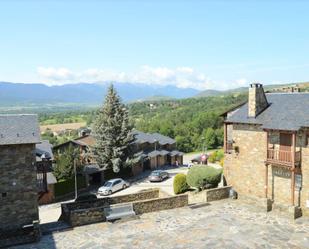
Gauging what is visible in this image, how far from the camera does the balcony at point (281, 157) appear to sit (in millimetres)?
21594

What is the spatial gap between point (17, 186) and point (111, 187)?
55.6ft

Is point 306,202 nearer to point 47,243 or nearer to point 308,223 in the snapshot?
point 308,223

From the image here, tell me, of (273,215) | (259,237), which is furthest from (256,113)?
(259,237)

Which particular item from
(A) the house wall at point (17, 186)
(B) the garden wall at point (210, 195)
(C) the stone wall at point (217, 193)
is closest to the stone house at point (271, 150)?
(C) the stone wall at point (217, 193)

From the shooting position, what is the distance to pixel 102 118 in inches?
1630

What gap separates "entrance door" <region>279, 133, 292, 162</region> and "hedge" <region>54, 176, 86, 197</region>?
73.8 feet

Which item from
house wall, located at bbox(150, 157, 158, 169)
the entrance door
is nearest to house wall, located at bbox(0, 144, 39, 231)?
the entrance door

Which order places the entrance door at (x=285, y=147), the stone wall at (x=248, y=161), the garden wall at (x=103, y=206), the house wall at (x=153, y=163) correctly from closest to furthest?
the garden wall at (x=103, y=206)
the entrance door at (x=285, y=147)
the stone wall at (x=248, y=161)
the house wall at (x=153, y=163)

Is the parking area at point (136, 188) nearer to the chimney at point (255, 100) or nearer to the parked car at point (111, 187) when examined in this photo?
the parked car at point (111, 187)

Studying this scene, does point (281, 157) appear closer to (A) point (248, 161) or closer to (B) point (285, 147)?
(B) point (285, 147)

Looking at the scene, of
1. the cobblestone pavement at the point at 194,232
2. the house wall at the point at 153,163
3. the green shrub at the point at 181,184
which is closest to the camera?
the cobblestone pavement at the point at 194,232

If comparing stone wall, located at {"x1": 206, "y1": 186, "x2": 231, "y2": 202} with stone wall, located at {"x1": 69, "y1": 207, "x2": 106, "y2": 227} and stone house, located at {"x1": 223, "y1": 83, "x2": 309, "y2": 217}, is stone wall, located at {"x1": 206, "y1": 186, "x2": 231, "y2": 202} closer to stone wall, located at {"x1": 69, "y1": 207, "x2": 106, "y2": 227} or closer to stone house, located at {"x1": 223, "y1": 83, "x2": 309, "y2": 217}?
stone house, located at {"x1": 223, "y1": 83, "x2": 309, "y2": 217}

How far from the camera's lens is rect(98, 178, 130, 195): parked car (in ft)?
116

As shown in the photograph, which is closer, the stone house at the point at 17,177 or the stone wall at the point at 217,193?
the stone house at the point at 17,177
